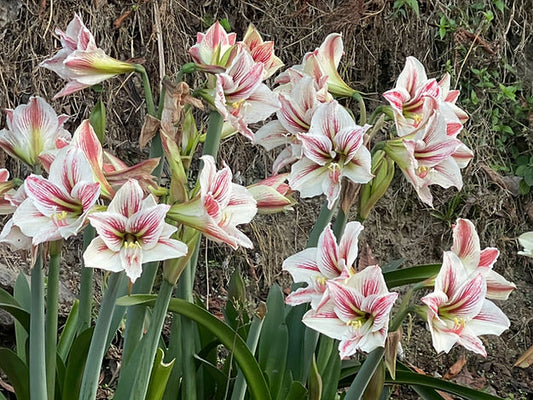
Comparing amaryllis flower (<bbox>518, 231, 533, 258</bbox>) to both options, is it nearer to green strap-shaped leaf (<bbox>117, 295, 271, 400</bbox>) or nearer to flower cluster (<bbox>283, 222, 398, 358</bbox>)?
flower cluster (<bbox>283, 222, 398, 358</bbox>)

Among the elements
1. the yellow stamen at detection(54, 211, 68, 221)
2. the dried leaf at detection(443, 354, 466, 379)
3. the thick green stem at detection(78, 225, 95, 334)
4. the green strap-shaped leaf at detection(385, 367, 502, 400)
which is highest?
the yellow stamen at detection(54, 211, 68, 221)

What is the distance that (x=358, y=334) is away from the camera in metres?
1.09

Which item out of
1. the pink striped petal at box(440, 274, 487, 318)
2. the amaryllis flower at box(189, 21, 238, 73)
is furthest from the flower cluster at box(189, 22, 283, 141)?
the pink striped petal at box(440, 274, 487, 318)

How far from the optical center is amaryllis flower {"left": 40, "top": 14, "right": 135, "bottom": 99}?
1204 mm

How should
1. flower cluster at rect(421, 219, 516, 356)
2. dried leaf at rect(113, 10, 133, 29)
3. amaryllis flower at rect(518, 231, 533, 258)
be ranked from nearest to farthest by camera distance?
flower cluster at rect(421, 219, 516, 356), amaryllis flower at rect(518, 231, 533, 258), dried leaf at rect(113, 10, 133, 29)

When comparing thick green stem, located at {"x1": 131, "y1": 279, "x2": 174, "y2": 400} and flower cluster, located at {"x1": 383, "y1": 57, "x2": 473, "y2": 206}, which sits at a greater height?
flower cluster, located at {"x1": 383, "y1": 57, "x2": 473, "y2": 206}

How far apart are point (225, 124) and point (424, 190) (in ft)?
1.22

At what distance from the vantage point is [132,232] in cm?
100

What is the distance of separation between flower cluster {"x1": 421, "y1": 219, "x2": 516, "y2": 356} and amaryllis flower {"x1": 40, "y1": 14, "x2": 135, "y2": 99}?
1.92ft

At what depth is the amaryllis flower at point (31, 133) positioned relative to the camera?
46.3 inches

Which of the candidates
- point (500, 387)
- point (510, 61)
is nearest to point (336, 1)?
point (510, 61)

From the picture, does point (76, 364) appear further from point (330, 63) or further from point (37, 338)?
point (330, 63)

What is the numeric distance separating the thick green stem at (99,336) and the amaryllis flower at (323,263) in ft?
0.86

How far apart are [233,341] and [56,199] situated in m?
0.47
